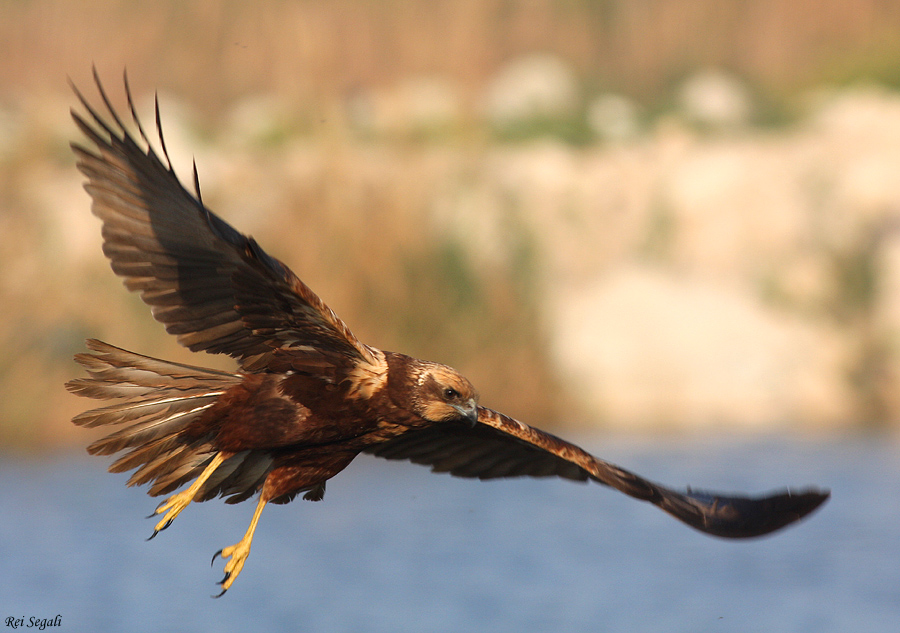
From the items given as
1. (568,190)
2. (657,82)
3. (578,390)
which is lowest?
(578,390)

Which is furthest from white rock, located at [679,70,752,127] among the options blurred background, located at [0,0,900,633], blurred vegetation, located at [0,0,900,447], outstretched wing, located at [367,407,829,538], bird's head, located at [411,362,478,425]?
bird's head, located at [411,362,478,425]

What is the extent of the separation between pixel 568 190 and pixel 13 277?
32.3ft

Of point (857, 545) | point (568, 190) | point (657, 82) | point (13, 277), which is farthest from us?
point (657, 82)

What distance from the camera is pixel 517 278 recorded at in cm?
1894

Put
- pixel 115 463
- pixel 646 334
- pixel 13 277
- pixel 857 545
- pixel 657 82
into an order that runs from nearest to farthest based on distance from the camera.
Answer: pixel 115 463
pixel 857 545
pixel 13 277
pixel 646 334
pixel 657 82

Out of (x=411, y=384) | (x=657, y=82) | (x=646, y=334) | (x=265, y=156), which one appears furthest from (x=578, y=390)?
(x=411, y=384)

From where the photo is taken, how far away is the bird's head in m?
5.73

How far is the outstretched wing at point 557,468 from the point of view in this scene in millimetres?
6090

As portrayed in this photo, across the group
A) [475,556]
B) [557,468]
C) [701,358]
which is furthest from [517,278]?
[557,468]

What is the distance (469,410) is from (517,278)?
13.2m

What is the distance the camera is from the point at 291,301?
214 inches

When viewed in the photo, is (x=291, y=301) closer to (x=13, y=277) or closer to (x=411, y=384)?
(x=411, y=384)

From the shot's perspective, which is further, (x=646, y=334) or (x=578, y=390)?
(x=646, y=334)

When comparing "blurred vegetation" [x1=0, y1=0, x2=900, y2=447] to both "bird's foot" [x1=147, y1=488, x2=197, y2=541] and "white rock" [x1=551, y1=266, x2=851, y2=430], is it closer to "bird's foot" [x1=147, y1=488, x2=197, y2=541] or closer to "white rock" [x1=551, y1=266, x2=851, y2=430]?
"white rock" [x1=551, y1=266, x2=851, y2=430]
